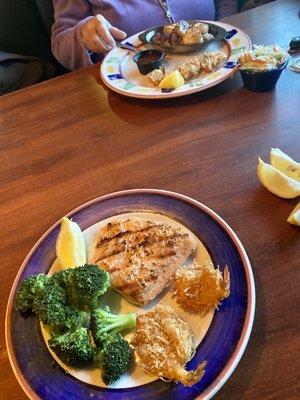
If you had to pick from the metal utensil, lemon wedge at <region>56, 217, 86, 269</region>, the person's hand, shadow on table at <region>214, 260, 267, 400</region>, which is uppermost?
the person's hand

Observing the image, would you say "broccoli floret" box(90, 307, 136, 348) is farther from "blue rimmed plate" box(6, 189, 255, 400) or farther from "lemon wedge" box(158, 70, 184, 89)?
"lemon wedge" box(158, 70, 184, 89)

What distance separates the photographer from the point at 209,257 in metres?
0.85

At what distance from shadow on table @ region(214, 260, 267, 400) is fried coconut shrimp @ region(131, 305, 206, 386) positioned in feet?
0.21

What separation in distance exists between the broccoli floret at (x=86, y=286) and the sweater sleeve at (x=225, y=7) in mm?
1833

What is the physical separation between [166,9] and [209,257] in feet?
4.74

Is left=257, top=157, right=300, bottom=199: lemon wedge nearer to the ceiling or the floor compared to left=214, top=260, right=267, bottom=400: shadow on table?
nearer to the ceiling

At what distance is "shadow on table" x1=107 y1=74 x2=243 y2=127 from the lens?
1.38 meters

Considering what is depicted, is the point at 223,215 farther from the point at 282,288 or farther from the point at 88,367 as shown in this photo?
the point at 88,367

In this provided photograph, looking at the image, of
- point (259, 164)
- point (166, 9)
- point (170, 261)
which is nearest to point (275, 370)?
point (170, 261)

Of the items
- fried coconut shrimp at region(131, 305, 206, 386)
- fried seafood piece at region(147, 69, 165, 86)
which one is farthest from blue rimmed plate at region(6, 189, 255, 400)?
fried seafood piece at region(147, 69, 165, 86)

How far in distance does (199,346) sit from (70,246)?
14.6 inches

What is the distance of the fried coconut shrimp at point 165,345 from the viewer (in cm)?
67

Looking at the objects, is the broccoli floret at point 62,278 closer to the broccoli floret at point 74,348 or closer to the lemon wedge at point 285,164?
the broccoli floret at point 74,348

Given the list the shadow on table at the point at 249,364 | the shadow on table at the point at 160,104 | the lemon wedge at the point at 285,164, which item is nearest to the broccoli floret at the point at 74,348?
the shadow on table at the point at 249,364
